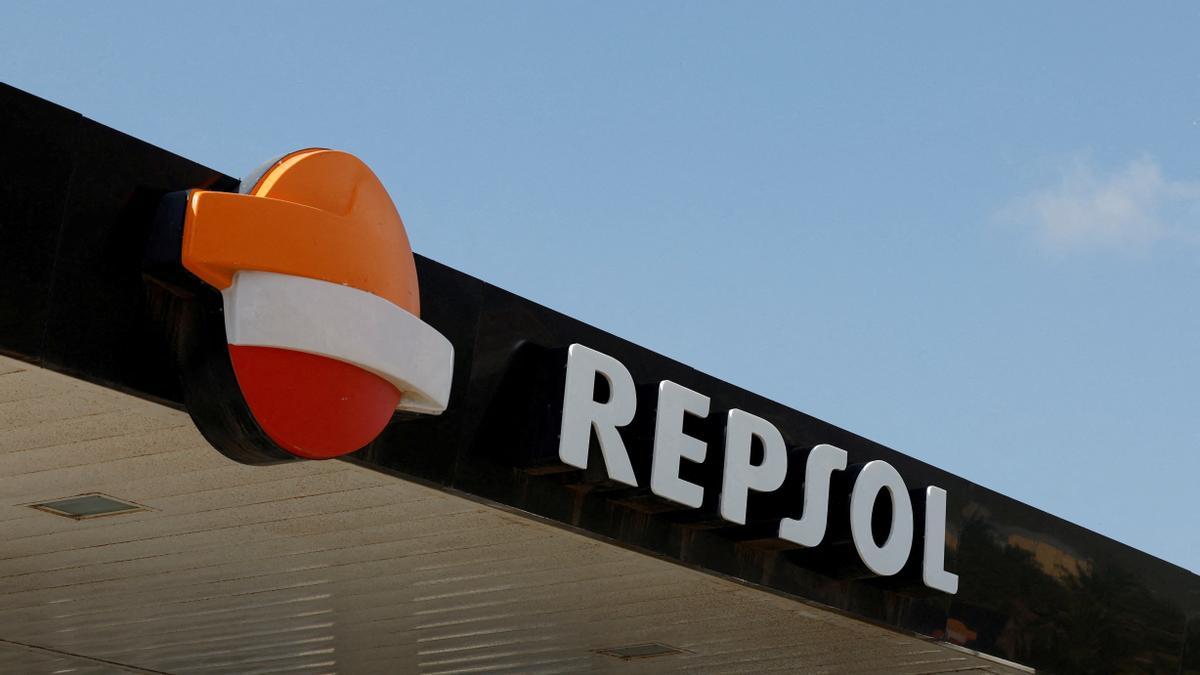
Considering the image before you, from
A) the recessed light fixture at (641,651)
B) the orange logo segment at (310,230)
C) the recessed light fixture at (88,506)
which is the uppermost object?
the orange logo segment at (310,230)

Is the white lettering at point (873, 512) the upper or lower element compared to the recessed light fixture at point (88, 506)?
upper

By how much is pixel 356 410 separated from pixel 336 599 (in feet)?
14.4

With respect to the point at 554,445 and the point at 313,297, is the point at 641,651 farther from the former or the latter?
the point at 313,297

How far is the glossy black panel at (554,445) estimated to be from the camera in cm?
813

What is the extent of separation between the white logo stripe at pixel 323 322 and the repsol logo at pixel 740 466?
1.96 metres

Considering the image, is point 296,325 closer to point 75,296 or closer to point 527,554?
point 75,296

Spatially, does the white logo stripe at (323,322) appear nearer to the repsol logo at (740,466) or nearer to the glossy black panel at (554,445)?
the glossy black panel at (554,445)

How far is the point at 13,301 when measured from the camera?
7.92 metres

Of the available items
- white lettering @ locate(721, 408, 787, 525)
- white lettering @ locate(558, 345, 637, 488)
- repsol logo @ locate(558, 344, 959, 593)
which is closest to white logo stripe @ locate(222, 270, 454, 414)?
white lettering @ locate(558, 345, 637, 488)

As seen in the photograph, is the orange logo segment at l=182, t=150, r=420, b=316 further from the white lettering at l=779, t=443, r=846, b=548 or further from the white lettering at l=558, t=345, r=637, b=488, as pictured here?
the white lettering at l=779, t=443, r=846, b=548

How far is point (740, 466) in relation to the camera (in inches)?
454

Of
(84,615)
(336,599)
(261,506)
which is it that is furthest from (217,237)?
(84,615)

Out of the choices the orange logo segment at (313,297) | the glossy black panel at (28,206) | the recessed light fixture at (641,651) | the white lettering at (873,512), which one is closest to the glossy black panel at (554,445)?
the glossy black panel at (28,206)

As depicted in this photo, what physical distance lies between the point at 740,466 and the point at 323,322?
13.6 ft
